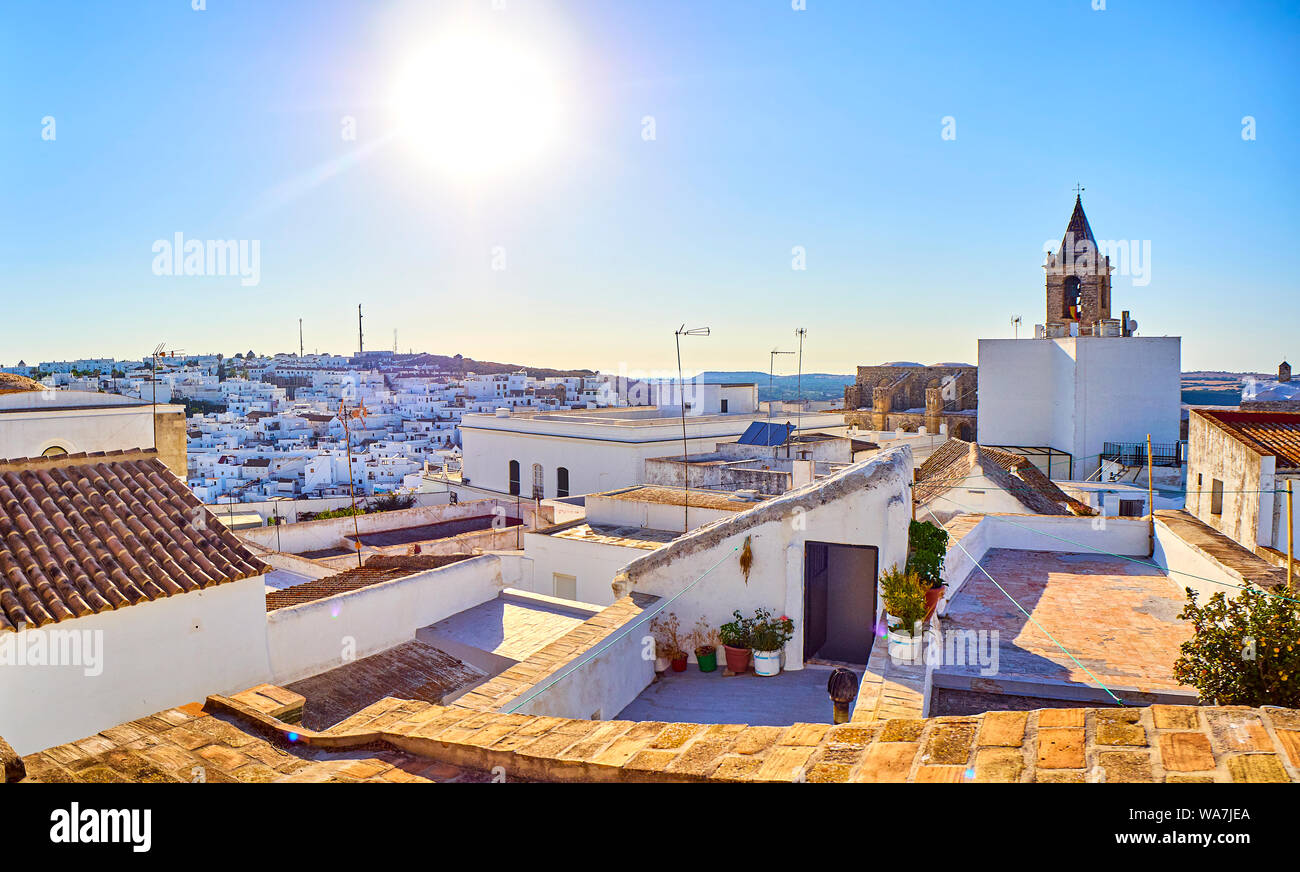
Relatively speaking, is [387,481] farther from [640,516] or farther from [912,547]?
[912,547]

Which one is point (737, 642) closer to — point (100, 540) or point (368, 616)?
point (368, 616)

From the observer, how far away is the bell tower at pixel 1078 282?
30.2 metres

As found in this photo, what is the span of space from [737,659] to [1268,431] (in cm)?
928

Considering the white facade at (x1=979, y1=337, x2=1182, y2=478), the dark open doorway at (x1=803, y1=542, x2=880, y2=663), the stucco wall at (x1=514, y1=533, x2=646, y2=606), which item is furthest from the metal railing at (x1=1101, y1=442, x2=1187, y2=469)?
the dark open doorway at (x1=803, y1=542, x2=880, y2=663)

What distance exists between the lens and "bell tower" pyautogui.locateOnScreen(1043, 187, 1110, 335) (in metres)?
30.2

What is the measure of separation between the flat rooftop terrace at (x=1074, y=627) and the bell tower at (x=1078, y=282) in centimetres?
2443

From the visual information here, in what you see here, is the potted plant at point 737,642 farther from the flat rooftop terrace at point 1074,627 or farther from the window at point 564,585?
the window at point 564,585

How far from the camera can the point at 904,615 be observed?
18.2 feet

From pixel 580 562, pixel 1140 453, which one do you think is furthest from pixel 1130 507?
pixel 580 562

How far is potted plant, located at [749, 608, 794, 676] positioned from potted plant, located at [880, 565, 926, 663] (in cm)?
102

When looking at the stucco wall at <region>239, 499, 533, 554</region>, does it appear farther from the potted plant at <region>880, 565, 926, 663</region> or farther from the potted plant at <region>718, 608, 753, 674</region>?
the potted plant at <region>880, 565, 926, 663</region>

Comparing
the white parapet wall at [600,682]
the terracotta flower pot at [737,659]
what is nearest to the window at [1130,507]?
the terracotta flower pot at [737,659]

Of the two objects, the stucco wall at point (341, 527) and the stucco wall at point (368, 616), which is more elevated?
the stucco wall at point (368, 616)
